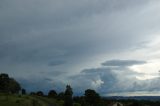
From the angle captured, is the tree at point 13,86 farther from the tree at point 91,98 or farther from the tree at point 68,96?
the tree at point 91,98

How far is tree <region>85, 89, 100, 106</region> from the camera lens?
509 feet

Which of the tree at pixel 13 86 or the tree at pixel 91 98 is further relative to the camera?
the tree at pixel 13 86

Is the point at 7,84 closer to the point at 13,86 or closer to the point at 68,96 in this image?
the point at 13,86

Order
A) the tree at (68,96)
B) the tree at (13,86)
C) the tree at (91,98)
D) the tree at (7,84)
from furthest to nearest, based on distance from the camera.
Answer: the tree at (13,86) < the tree at (91,98) < the tree at (7,84) < the tree at (68,96)

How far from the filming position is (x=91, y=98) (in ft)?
511

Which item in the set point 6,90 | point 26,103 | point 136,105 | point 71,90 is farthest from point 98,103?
point 26,103

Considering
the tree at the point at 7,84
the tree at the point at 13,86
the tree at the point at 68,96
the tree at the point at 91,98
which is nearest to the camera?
the tree at the point at 68,96

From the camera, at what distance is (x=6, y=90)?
506 feet

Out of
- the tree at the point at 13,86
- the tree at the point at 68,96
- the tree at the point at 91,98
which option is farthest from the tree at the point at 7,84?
the tree at the point at 91,98

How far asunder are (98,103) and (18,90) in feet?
141

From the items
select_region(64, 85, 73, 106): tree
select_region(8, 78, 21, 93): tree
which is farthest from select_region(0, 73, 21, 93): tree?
select_region(64, 85, 73, 106): tree

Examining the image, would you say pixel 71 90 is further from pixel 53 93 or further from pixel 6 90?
pixel 53 93

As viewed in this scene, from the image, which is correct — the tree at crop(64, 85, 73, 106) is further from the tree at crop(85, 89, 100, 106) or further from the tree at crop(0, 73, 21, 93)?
the tree at crop(0, 73, 21, 93)

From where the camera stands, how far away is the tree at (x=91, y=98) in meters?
155
